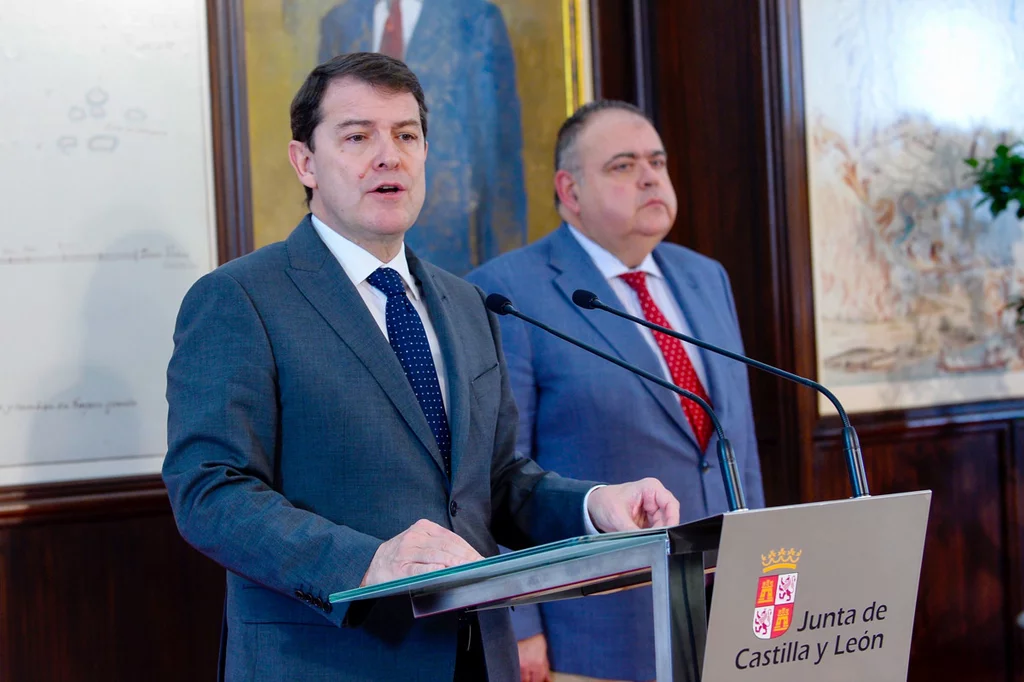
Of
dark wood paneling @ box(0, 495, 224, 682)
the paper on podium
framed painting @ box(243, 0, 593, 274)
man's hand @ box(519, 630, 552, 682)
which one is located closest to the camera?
the paper on podium

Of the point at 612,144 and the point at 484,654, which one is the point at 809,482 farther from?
the point at 484,654

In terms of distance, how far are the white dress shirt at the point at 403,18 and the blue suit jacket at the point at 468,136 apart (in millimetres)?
18

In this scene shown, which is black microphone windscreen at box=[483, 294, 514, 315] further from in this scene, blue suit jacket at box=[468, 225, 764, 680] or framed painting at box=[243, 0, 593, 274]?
framed painting at box=[243, 0, 593, 274]

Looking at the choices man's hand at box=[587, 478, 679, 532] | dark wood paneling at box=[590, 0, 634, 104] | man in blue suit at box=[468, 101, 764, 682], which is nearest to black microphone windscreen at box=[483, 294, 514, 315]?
man's hand at box=[587, 478, 679, 532]

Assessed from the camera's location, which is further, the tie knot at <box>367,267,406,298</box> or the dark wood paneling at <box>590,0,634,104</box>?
the dark wood paneling at <box>590,0,634,104</box>

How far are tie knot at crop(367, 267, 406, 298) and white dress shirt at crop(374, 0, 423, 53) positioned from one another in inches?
63.1

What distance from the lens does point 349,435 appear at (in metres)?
1.77

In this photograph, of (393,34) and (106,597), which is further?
(393,34)

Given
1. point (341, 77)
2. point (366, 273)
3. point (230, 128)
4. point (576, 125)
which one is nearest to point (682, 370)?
point (576, 125)

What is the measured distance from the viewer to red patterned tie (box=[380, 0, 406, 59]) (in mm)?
3400

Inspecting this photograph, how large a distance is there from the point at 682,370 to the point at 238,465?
142 centimetres

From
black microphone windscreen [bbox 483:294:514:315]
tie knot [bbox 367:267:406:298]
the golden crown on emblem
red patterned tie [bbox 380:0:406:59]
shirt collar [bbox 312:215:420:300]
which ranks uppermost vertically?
red patterned tie [bbox 380:0:406:59]

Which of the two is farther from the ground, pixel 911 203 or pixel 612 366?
pixel 911 203

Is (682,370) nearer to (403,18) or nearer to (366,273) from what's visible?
(366,273)
